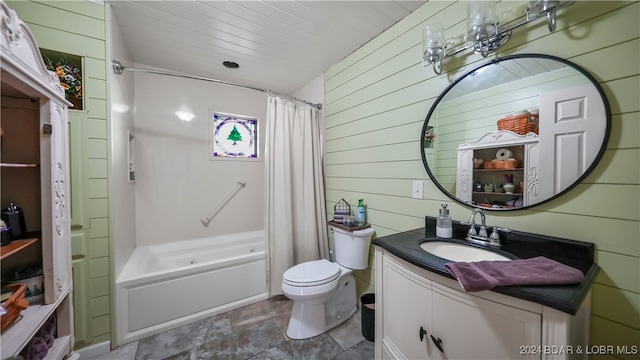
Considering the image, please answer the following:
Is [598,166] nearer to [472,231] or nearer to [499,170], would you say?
[499,170]

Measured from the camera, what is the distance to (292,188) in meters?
2.26

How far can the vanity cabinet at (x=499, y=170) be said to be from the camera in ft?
3.45

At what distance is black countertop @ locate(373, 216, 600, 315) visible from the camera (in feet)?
2.12

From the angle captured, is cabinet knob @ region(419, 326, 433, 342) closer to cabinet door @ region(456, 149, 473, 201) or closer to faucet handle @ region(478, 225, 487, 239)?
faucet handle @ region(478, 225, 487, 239)

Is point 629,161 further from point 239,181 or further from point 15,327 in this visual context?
point 239,181

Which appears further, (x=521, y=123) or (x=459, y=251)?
(x=459, y=251)

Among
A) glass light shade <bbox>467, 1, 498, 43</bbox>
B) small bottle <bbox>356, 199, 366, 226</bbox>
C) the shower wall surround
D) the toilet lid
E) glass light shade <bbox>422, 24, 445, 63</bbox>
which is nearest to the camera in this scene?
glass light shade <bbox>467, 1, 498, 43</bbox>

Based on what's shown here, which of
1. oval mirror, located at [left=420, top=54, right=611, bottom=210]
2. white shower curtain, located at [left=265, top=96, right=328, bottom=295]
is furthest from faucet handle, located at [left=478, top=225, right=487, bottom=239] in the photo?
white shower curtain, located at [left=265, top=96, right=328, bottom=295]

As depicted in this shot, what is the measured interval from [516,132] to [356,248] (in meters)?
1.28

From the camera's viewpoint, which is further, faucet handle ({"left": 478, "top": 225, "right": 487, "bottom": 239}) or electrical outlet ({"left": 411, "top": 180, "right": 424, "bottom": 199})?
electrical outlet ({"left": 411, "top": 180, "right": 424, "bottom": 199})

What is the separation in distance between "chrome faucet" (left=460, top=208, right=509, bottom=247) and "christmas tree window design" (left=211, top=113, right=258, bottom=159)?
2566 millimetres

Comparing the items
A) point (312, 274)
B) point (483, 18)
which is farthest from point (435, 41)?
point (312, 274)

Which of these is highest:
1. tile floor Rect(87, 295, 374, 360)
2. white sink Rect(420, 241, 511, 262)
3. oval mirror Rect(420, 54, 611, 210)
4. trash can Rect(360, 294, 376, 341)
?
oval mirror Rect(420, 54, 611, 210)

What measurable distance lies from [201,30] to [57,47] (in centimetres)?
86
